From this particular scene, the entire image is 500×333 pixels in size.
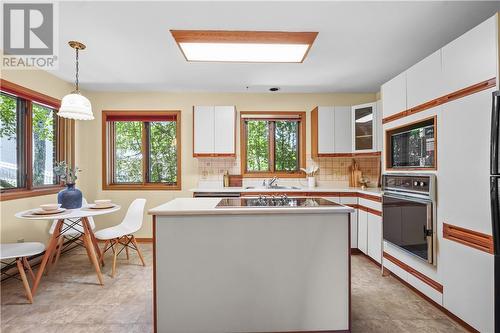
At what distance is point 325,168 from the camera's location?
4488 mm

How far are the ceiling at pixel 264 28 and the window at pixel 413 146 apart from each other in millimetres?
892

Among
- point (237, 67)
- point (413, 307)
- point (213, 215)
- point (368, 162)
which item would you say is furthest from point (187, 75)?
point (413, 307)

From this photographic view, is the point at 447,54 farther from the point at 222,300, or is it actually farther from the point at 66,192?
the point at 66,192

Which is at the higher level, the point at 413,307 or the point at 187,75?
the point at 187,75

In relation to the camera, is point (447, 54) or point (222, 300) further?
point (447, 54)

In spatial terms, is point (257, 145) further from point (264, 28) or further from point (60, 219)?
point (60, 219)

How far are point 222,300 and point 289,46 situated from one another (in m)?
2.04

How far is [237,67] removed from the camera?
11.0 feet

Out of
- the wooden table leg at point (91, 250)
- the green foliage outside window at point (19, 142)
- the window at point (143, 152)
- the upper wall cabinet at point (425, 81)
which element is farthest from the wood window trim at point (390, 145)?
the green foliage outside window at point (19, 142)

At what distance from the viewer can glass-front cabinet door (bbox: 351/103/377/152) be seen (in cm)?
376

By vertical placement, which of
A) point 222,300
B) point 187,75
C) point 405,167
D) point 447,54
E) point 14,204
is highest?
point 187,75

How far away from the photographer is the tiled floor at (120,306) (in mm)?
2057

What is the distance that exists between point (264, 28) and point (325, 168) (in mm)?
2692

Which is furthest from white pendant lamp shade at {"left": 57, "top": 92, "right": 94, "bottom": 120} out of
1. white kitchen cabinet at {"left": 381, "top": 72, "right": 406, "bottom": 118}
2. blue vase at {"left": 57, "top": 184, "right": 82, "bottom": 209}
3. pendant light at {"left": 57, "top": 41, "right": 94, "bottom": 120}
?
white kitchen cabinet at {"left": 381, "top": 72, "right": 406, "bottom": 118}
